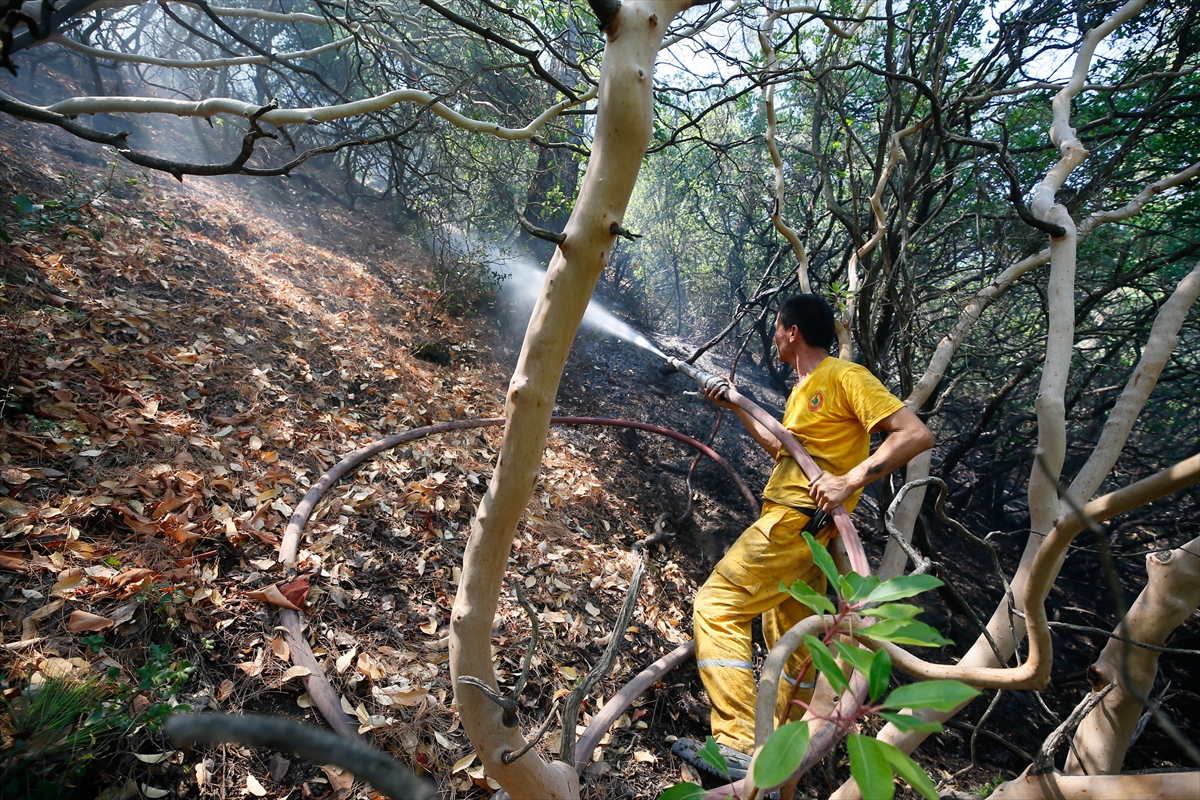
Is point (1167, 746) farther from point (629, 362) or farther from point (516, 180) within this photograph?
point (516, 180)

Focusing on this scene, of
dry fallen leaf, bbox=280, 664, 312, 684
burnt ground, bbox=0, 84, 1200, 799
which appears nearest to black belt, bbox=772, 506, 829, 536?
burnt ground, bbox=0, 84, 1200, 799

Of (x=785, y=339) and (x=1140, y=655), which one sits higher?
(x=785, y=339)

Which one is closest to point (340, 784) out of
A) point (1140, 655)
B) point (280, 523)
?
point (280, 523)

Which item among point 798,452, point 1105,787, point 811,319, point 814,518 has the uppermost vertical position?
point 811,319

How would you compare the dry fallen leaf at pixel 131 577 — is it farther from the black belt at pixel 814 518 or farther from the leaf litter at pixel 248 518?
the black belt at pixel 814 518

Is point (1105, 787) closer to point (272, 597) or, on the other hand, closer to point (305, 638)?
point (305, 638)

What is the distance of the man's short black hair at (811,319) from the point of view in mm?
3059

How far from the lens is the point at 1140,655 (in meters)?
1.50

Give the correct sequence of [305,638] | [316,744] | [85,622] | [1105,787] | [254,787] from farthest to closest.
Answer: [305,638] < [85,622] < [254,787] < [1105,787] < [316,744]

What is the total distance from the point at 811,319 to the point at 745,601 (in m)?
1.63

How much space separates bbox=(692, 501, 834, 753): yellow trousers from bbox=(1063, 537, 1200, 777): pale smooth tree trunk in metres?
1.20

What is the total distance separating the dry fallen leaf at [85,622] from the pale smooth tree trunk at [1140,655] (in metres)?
3.32

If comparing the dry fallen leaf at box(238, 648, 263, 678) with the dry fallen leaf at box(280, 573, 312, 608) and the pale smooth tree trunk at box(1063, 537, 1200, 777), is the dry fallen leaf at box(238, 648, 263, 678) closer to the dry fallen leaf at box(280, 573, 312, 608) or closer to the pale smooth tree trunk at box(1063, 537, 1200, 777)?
the dry fallen leaf at box(280, 573, 312, 608)

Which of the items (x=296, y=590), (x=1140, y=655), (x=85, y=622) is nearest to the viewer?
(x=1140, y=655)
